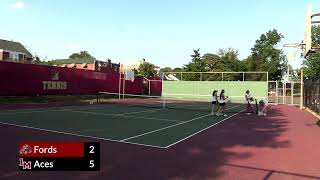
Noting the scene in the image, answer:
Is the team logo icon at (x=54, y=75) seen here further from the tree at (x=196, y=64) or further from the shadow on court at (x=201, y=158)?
the tree at (x=196, y=64)

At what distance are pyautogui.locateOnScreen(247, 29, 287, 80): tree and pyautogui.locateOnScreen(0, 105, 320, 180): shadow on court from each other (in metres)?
80.5

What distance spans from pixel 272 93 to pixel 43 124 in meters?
40.8

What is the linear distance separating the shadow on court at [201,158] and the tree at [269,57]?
80.5 metres

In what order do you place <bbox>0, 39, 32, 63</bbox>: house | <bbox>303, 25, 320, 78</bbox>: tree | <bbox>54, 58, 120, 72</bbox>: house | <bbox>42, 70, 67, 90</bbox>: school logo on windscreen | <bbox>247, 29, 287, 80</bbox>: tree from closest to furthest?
1. <bbox>42, 70, 67, 90</bbox>: school logo on windscreen
2. <bbox>303, 25, 320, 78</bbox>: tree
3. <bbox>0, 39, 32, 63</bbox>: house
4. <bbox>54, 58, 120, 72</bbox>: house
5. <bbox>247, 29, 287, 80</bbox>: tree

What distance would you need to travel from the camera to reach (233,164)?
9703 millimetres

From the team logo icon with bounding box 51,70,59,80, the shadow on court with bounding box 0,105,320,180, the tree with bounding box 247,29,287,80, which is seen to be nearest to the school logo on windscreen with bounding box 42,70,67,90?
the team logo icon with bounding box 51,70,59,80

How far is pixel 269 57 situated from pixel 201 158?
92.9 metres

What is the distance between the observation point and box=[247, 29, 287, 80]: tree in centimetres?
9312

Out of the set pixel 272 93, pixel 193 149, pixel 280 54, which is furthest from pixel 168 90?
pixel 280 54

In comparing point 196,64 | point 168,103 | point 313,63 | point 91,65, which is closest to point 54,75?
point 168,103

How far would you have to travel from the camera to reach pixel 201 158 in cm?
1027

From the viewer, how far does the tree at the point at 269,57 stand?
9312cm
